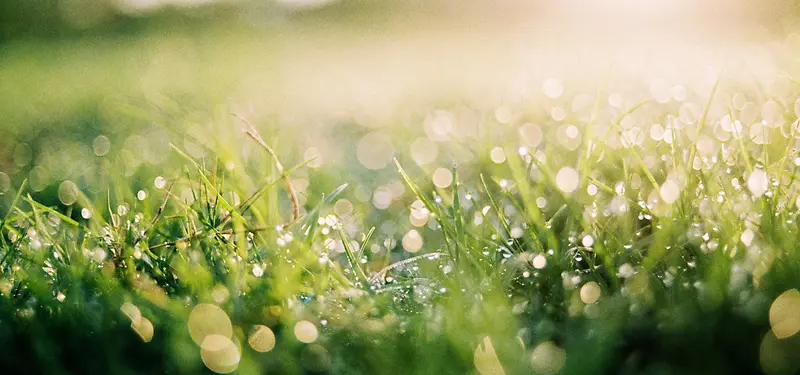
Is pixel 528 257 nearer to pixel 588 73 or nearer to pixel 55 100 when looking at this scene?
pixel 588 73

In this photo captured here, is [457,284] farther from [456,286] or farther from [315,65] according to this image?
[315,65]

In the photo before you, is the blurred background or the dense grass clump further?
the blurred background

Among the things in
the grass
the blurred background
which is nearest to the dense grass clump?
the grass

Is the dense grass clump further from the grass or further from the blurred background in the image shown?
the blurred background

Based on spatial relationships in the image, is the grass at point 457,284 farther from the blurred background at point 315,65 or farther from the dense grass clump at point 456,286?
the blurred background at point 315,65

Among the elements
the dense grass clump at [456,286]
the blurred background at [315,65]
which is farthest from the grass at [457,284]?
the blurred background at [315,65]

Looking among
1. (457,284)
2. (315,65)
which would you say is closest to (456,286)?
(457,284)

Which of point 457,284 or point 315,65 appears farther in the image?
point 315,65

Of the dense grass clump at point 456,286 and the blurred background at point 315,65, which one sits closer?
the dense grass clump at point 456,286

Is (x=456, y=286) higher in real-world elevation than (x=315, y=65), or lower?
higher
